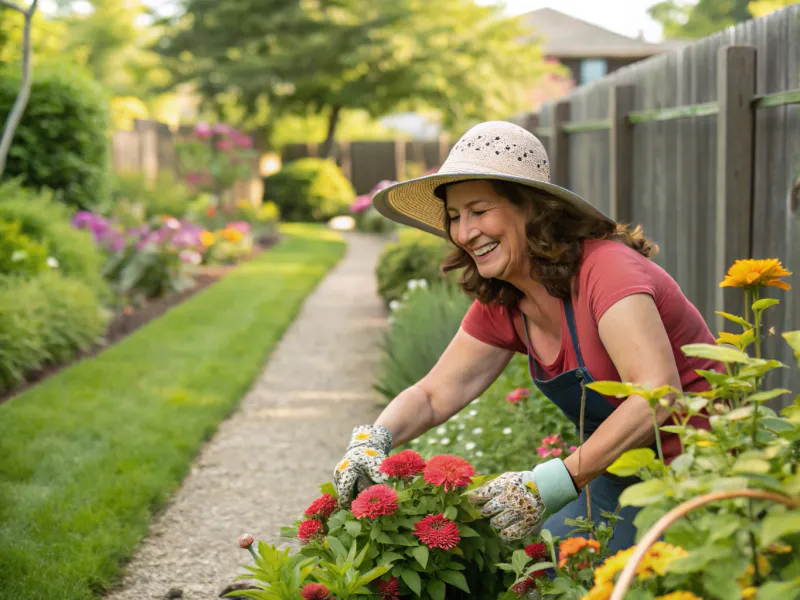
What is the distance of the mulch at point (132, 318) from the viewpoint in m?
5.98

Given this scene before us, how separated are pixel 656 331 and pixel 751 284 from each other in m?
0.28

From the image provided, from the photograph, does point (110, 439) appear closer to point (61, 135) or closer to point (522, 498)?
point (522, 498)

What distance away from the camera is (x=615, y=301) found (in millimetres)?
2062

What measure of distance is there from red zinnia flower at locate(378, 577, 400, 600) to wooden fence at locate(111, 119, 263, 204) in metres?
11.6

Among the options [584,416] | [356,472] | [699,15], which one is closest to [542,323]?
[584,416]

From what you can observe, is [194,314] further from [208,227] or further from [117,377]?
[208,227]

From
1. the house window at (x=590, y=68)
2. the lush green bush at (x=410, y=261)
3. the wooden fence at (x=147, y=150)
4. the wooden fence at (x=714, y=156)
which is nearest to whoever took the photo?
the wooden fence at (x=714, y=156)

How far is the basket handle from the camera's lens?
110 centimetres

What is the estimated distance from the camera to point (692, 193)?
4.10 meters

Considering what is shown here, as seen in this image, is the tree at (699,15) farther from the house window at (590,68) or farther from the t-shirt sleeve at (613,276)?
the t-shirt sleeve at (613,276)

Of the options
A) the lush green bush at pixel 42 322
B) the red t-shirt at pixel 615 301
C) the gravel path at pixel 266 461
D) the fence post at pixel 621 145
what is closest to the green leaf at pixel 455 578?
the red t-shirt at pixel 615 301

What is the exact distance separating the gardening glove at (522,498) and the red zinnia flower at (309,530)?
36cm

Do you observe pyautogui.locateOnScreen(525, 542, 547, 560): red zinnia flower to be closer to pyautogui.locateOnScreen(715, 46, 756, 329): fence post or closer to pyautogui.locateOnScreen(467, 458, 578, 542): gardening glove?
pyautogui.locateOnScreen(467, 458, 578, 542): gardening glove

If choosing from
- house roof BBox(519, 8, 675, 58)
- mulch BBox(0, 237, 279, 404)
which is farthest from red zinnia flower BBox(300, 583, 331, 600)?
house roof BBox(519, 8, 675, 58)
